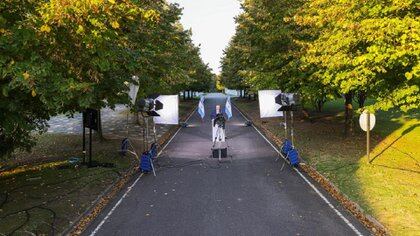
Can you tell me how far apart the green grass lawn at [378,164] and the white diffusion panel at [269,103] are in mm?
2542

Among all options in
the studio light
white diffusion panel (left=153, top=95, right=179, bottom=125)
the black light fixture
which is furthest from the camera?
white diffusion panel (left=153, top=95, right=179, bottom=125)

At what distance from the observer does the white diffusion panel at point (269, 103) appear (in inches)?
665

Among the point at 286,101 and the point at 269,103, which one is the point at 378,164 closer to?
the point at 286,101

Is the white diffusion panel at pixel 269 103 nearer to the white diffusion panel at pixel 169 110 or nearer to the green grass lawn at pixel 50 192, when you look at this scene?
the white diffusion panel at pixel 169 110

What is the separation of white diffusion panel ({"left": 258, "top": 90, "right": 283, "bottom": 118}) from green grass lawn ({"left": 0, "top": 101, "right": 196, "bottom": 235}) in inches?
230

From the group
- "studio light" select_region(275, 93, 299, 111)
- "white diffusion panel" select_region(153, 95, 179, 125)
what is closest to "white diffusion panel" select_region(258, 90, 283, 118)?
"studio light" select_region(275, 93, 299, 111)

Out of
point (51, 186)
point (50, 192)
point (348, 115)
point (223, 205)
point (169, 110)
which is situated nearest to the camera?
point (223, 205)

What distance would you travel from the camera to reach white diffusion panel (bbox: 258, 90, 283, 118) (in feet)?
55.4

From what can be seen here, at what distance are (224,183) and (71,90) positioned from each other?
6920 mm

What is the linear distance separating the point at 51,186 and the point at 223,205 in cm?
580

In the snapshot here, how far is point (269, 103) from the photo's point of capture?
16.9m

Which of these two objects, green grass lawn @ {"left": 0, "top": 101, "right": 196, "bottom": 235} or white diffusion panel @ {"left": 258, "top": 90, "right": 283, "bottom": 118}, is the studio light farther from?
green grass lawn @ {"left": 0, "top": 101, "right": 196, "bottom": 235}

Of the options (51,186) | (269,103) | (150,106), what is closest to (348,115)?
(269,103)

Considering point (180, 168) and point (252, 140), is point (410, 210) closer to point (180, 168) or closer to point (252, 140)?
point (180, 168)
